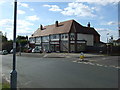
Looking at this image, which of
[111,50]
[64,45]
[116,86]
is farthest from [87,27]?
[116,86]

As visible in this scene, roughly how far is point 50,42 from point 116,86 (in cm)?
5628

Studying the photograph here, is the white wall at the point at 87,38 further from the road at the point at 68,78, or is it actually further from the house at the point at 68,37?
the road at the point at 68,78

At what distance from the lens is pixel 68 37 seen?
5638cm

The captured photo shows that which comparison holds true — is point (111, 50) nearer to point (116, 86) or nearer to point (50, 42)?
point (50, 42)

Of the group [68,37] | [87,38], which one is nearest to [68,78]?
[68,37]

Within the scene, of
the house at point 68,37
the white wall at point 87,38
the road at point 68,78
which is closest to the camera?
the road at point 68,78

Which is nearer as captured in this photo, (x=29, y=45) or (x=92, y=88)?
(x=92, y=88)

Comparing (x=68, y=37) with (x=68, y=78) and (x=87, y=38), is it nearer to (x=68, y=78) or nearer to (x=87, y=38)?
(x=87, y=38)

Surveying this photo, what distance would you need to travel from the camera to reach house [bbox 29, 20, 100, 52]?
5591 centimetres

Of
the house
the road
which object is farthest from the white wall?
the road

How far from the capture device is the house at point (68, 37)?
55.9 m

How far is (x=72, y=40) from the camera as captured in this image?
5600 centimetres

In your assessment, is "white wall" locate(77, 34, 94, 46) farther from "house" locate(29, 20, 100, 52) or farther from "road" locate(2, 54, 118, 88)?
"road" locate(2, 54, 118, 88)

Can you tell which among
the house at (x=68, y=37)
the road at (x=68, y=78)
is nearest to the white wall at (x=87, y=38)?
the house at (x=68, y=37)
